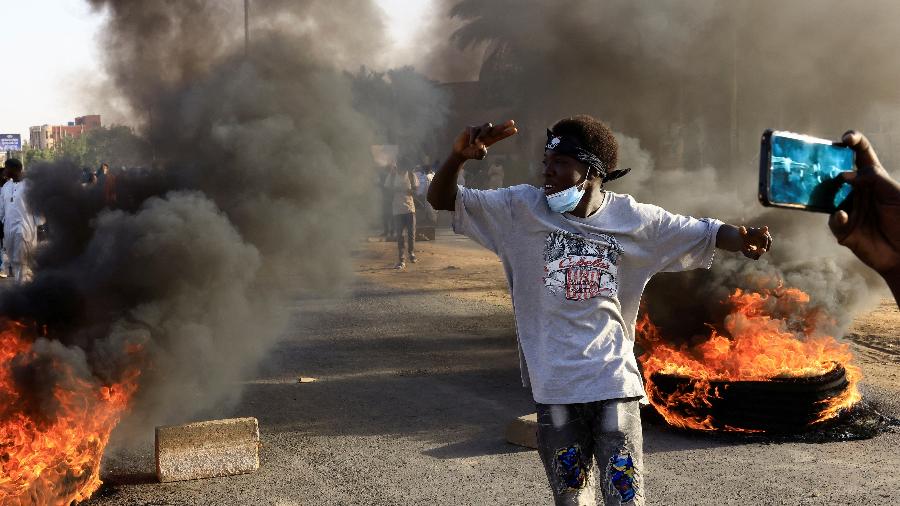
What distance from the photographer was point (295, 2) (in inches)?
382

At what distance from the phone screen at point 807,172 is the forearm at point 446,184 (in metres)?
1.31

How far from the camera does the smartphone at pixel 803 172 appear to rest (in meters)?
1.79

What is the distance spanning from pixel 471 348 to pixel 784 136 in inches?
280

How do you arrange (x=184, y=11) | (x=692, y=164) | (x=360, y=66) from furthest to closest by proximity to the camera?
(x=692, y=164) < (x=360, y=66) < (x=184, y=11)

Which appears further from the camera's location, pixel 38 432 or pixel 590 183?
pixel 38 432

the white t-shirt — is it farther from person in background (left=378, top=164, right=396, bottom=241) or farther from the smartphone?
person in background (left=378, top=164, right=396, bottom=241)

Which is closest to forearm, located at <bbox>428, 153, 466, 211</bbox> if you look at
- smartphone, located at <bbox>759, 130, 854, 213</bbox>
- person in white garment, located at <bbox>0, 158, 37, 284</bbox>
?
smartphone, located at <bbox>759, 130, 854, 213</bbox>

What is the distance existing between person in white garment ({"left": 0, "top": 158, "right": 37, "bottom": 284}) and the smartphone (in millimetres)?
10426

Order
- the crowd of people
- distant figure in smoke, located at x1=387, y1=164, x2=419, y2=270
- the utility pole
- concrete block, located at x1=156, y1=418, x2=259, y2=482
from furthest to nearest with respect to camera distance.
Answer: distant figure in smoke, located at x1=387, y1=164, x2=419, y2=270, the crowd of people, the utility pole, concrete block, located at x1=156, y1=418, x2=259, y2=482

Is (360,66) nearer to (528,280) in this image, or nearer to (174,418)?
(174,418)

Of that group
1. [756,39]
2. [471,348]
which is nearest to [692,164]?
[756,39]

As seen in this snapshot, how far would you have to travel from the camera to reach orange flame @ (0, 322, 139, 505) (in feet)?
14.4

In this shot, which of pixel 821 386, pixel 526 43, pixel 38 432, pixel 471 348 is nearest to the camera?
pixel 38 432

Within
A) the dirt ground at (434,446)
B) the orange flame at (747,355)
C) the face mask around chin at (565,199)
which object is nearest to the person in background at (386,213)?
the dirt ground at (434,446)
